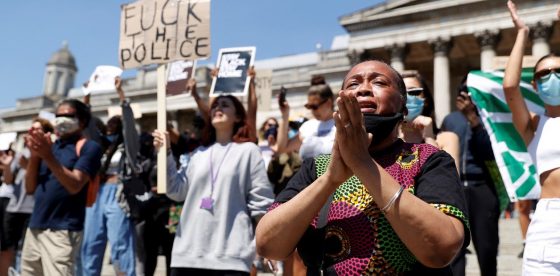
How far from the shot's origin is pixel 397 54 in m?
29.9

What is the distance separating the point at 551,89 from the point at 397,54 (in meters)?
27.4

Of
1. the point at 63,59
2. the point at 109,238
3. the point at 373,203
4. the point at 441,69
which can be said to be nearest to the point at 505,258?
the point at 109,238

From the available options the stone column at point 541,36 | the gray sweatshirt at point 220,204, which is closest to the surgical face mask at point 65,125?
the gray sweatshirt at point 220,204

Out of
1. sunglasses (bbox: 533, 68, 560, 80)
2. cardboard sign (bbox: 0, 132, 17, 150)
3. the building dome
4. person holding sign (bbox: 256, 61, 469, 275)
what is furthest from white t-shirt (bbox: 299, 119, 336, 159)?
the building dome

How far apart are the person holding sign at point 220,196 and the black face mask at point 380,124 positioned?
200 cm

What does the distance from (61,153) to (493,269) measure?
371 centimetres

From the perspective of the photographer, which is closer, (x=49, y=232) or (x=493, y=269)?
(x=49, y=232)

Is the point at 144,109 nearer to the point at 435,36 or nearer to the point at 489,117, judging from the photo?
the point at 435,36

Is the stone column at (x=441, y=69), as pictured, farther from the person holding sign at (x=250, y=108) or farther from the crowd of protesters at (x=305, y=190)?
the person holding sign at (x=250, y=108)

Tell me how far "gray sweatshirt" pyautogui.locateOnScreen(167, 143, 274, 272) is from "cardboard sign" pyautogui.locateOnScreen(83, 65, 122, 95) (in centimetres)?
371

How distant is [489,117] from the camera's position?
495cm

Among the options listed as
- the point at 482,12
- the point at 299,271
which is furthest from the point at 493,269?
the point at 482,12

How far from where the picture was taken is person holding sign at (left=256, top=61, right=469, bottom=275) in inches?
59.0

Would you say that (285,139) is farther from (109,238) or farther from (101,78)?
(101,78)
